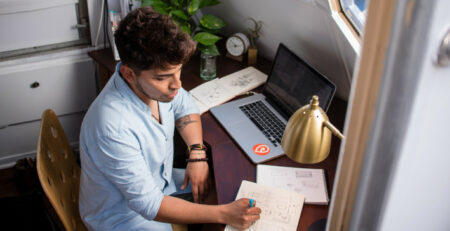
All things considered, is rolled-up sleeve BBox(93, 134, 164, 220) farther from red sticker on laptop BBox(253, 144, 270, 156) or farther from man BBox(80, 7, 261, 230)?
red sticker on laptop BBox(253, 144, 270, 156)

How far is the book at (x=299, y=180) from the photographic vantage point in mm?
1290

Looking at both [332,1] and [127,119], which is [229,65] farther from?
[127,119]

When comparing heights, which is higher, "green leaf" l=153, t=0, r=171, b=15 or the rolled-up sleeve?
"green leaf" l=153, t=0, r=171, b=15

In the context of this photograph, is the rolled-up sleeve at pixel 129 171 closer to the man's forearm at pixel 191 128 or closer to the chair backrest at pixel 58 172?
the chair backrest at pixel 58 172

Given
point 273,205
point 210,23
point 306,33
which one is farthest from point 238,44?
point 273,205

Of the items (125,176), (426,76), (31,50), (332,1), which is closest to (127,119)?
(125,176)

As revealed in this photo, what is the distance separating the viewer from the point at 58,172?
1.44m

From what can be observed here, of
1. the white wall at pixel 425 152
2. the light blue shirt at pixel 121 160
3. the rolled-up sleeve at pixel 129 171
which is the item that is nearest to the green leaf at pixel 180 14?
the light blue shirt at pixel 121 160

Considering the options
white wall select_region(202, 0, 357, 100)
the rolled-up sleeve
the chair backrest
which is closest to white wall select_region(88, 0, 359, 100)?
white wall select_region(202, 0, 357, 100)

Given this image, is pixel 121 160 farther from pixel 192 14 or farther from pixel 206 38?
pixel 192 14

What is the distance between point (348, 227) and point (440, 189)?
266 mm

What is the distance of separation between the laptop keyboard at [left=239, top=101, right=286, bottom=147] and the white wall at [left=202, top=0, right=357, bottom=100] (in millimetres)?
332

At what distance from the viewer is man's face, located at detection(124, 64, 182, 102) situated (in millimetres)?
1257

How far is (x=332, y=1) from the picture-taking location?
1.54 meters
